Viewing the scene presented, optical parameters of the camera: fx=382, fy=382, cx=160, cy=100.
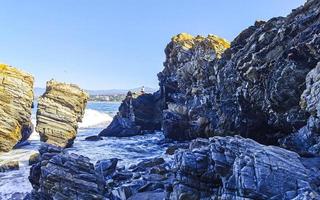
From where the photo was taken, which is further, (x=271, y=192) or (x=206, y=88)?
(x=206, y=88)

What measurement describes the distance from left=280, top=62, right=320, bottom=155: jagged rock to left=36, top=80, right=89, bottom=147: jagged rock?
30521mm

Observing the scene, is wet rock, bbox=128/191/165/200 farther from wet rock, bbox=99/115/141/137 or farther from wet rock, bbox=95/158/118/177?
wet rock, bbox=99/115/141/137

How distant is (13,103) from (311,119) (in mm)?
33443

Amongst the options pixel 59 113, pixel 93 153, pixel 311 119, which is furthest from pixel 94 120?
pixel 311 119

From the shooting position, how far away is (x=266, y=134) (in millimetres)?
31234

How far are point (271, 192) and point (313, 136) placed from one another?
32.7 feet

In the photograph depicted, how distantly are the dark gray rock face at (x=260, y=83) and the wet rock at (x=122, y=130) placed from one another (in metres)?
11.2

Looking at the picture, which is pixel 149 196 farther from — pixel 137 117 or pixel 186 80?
pixel 137 117

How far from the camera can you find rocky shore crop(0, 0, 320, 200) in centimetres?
1341

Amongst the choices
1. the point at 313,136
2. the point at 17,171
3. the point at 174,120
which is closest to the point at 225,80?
the point at 174,120

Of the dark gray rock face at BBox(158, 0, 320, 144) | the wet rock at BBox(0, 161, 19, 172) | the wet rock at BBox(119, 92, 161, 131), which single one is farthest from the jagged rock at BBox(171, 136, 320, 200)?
the wet rock at BBox(119, 92, 161, 131)

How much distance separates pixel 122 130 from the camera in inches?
2461

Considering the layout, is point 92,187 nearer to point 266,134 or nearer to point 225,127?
point 266,134

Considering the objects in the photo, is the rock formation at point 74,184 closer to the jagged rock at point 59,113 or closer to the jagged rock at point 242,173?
the jagged rock at point 242,173
